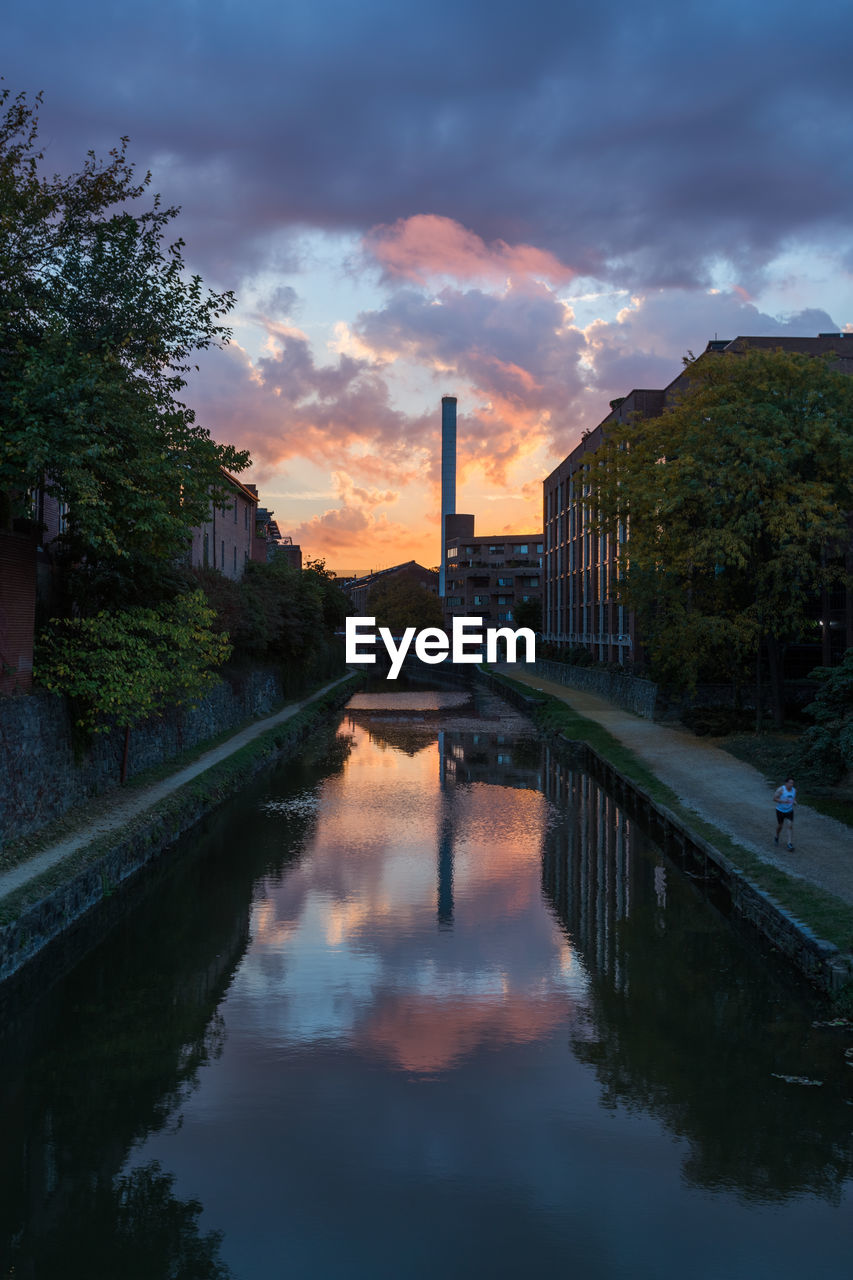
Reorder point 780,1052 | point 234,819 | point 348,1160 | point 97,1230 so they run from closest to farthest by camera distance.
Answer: point 97,1230
point 348,1160
point 780,1052
point 234,819

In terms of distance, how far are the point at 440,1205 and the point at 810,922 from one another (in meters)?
8.08

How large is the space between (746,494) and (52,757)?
2371 cm

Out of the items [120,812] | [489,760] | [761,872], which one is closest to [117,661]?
[120,812]

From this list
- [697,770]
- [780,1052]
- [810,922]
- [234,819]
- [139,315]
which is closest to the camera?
[780,1052]

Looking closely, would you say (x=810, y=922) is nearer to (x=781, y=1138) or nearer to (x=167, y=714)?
(x=781, y=1138)

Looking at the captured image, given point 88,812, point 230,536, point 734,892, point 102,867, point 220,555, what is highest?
point 230,536

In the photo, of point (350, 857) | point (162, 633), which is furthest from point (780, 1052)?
point (162, 633)

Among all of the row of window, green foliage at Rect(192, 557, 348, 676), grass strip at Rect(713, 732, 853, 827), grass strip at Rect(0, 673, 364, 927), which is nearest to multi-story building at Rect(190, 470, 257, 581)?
the row of window

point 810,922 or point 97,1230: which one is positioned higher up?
point 810,922

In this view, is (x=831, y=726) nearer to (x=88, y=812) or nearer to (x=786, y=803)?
(x=786, y=803)

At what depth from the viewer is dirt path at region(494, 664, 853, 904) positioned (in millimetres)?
18203

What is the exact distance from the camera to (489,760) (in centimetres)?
4012

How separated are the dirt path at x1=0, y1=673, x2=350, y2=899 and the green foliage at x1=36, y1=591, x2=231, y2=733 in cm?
193

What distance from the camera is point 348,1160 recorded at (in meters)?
9.78
